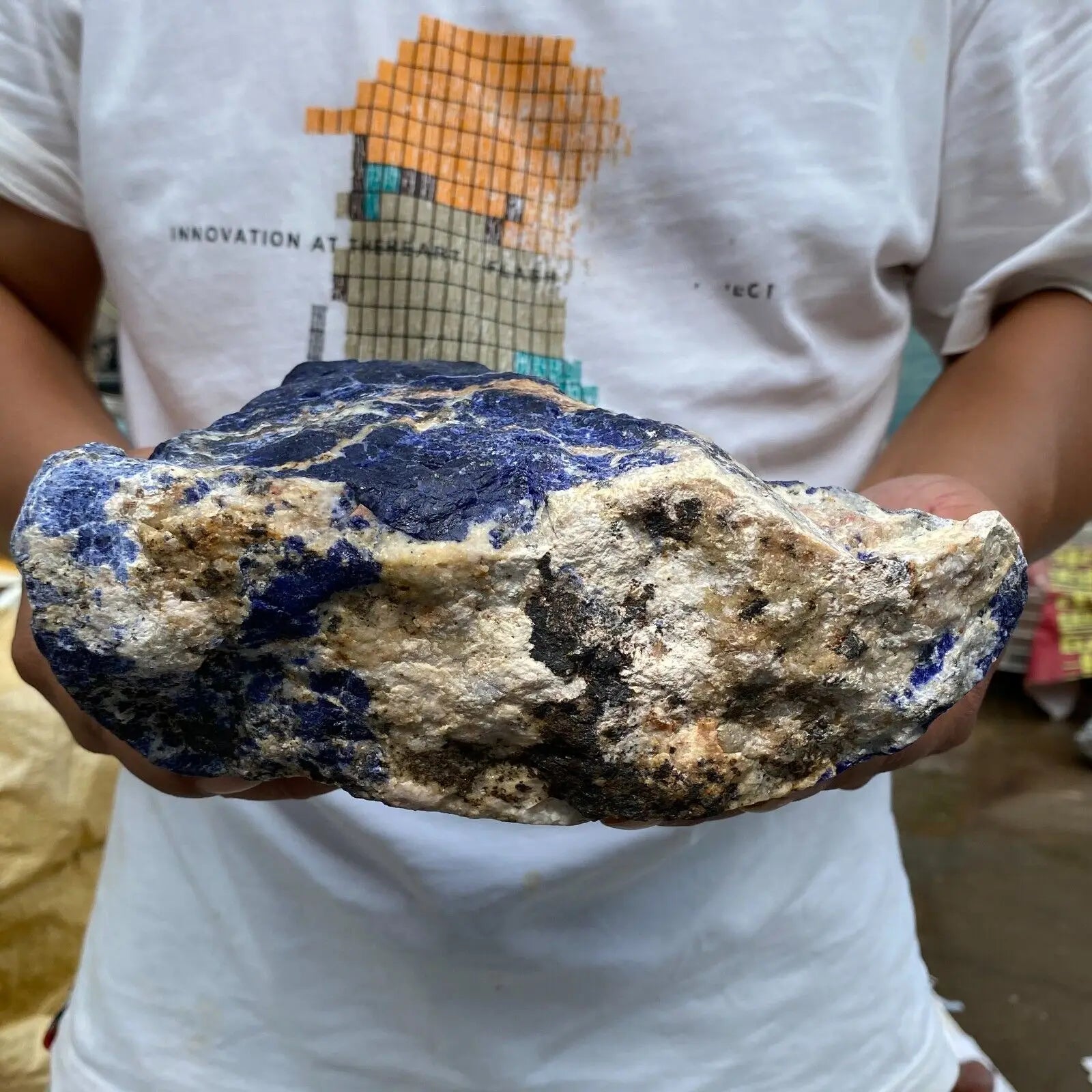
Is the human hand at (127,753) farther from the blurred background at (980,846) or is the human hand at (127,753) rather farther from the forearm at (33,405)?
the blurred background at (980,846)

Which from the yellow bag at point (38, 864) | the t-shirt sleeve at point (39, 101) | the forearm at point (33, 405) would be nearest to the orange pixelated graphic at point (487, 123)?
→ the t-shirt sleeve at point (39, 101)

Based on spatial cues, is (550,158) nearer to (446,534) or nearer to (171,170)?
(171,170)

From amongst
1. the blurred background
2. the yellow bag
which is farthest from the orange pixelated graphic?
the yellow bag

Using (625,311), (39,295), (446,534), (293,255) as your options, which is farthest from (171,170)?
(446,534)

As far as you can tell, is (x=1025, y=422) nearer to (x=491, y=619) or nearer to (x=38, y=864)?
(x=491, y=619)

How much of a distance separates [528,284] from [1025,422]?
1.59 ft

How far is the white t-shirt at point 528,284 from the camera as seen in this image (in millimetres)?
827

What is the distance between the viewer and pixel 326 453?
582mm

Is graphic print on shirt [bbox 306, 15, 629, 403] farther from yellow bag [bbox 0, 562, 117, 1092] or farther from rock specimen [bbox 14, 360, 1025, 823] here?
yellow bag [bbox 0, 562, 117, 1092]

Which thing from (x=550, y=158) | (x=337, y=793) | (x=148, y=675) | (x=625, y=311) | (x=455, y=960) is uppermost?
(x=550, y=158)

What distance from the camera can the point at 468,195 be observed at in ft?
2.80

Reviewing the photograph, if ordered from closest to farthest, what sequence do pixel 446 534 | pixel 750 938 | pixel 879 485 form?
pixel 446 534, pixel 879 485, pixel 750 938

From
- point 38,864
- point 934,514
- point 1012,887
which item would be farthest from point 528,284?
point 1012,887

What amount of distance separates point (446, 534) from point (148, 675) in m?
0.18
